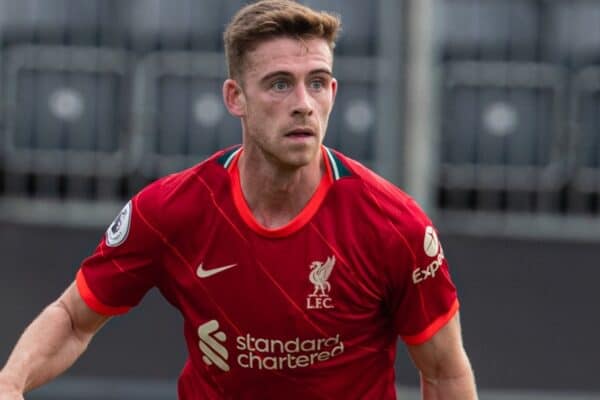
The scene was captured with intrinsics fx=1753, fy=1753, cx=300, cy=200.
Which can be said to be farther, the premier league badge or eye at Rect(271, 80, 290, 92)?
the premier league badge

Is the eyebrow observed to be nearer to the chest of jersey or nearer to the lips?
the lips

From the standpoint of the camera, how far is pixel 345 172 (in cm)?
541

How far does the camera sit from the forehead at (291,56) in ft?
17.1

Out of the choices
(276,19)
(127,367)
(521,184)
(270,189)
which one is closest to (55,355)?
(270,189)

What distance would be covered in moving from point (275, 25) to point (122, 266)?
0.92 metres

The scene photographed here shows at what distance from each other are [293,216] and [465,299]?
13.5 ft

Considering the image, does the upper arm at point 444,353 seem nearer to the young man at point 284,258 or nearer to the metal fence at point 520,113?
the young man at point 284,258

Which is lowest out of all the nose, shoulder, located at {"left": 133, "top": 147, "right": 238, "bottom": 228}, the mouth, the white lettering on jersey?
the white lettering on jersey

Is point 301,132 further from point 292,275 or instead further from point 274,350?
point 274,350

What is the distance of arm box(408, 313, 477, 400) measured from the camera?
5.38 meters

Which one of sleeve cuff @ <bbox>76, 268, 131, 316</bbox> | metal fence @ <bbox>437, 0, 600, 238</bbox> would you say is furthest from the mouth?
metal fence @ <bbox>437, 0, 600, 238</bbox>

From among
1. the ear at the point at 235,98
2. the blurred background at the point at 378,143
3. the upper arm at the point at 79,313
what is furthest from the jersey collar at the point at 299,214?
the blurred background at the point at 378,143

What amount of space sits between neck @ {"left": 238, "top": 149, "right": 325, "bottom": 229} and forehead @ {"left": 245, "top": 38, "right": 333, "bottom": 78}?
32cm

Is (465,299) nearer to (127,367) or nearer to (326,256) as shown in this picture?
(127,367)
